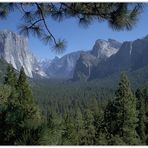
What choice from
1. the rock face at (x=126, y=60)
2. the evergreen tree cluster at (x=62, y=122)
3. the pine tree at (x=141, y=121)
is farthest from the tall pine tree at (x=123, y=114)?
the rock face at (x=126, y=60)

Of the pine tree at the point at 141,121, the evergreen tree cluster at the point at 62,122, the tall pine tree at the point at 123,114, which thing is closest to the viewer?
the evergreen tree cluster at the point at 62,122

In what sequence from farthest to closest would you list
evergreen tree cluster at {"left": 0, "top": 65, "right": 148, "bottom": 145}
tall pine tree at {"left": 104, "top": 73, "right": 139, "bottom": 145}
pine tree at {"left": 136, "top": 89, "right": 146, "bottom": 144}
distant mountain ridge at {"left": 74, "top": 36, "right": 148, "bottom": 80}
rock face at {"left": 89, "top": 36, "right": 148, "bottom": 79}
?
1. distant mountain ridge at {"left": 74, "top": 36, "right": 148, "bottom": 80}
2. rock face at {"left": 89, "top": 36, "right": 148, "bottom": 79}
3. pine tree at {"left": 136, "top": 89, "right": 146, "bottom": 144}
4. tall pine tree at {"left": 104, "top": 73, "right": 139, "bottom": 145}
5. evergreen tree cluster at {"left": 0, "top": 65, "right": 148, "bottom": 145}

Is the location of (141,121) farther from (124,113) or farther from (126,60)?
(126,60)

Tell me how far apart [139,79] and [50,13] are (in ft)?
391

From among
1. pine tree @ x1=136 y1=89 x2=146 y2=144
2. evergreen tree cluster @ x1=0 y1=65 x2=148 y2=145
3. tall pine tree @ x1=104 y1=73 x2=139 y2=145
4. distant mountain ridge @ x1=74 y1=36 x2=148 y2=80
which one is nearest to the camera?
evergreen tree cluster @ x1=0 y1=65 x2=148 y2=145

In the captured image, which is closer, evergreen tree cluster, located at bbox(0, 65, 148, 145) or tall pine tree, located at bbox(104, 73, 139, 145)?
evergreen tree cluster, located at bbox(0, 65, 148, 145)

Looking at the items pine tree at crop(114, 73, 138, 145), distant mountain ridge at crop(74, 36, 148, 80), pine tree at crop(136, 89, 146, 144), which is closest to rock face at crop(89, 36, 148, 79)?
distant mountain ridge at crop(74, 36, 148, 80)

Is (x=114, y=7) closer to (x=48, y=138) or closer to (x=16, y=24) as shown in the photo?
(x=16, y=24)

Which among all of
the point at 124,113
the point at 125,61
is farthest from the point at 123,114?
the point at 125,61

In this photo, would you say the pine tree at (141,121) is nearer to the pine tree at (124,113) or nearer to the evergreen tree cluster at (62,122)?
the evergreen tree cluster at (62,122)

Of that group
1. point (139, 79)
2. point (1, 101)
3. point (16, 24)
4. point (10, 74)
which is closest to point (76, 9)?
point (16, 24)

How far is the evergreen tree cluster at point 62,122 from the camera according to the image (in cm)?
273

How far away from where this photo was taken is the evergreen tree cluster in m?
2.73

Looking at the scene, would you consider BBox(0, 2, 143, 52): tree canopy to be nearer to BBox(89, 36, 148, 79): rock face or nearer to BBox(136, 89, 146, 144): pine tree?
BBox(136, 89, 146, 144): pine tree
